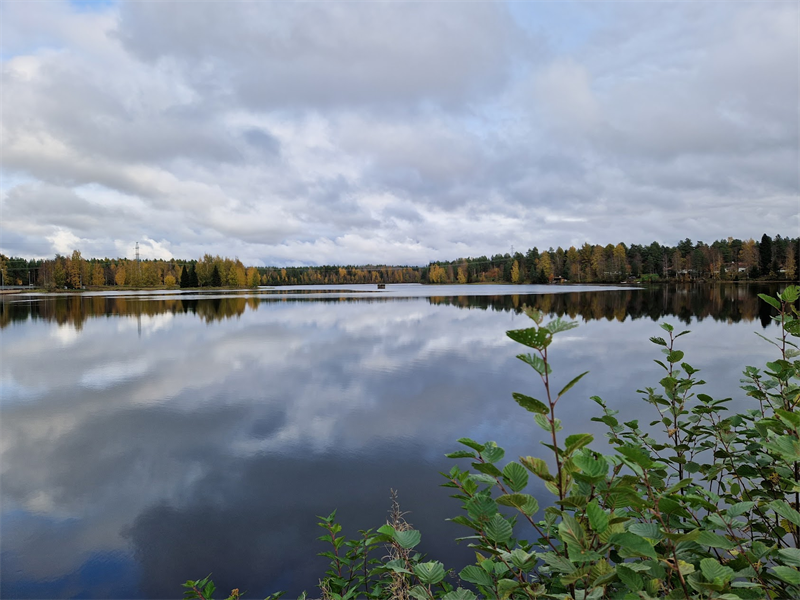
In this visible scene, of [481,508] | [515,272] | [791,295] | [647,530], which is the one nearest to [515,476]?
[481,508]

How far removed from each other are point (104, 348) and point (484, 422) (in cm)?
2195

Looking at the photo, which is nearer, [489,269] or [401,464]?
[401,464]

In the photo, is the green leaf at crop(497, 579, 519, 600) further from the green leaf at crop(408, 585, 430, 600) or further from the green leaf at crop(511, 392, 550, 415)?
the green leaf at crop(511, 392, 550, 415)

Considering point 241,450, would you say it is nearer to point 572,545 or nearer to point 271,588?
point 271,588

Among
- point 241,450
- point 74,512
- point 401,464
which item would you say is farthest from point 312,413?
point 74,512

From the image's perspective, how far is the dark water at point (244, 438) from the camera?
20.4 feet

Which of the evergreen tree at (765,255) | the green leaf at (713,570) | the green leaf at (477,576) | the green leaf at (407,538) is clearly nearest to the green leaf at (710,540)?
the green leaf at (713,570)

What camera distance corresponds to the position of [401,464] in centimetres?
889

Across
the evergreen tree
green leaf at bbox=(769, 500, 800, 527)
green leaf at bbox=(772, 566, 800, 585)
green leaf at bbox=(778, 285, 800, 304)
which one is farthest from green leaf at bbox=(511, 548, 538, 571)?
the evergreen tree

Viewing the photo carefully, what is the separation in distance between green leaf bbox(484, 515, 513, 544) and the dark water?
503 centimetres

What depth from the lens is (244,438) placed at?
10578 mm

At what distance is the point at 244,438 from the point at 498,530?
10.2 m

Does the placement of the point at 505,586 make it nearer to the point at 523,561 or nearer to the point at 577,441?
the point at 523,561

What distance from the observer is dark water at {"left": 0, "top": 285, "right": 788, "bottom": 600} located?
20.4 ft
